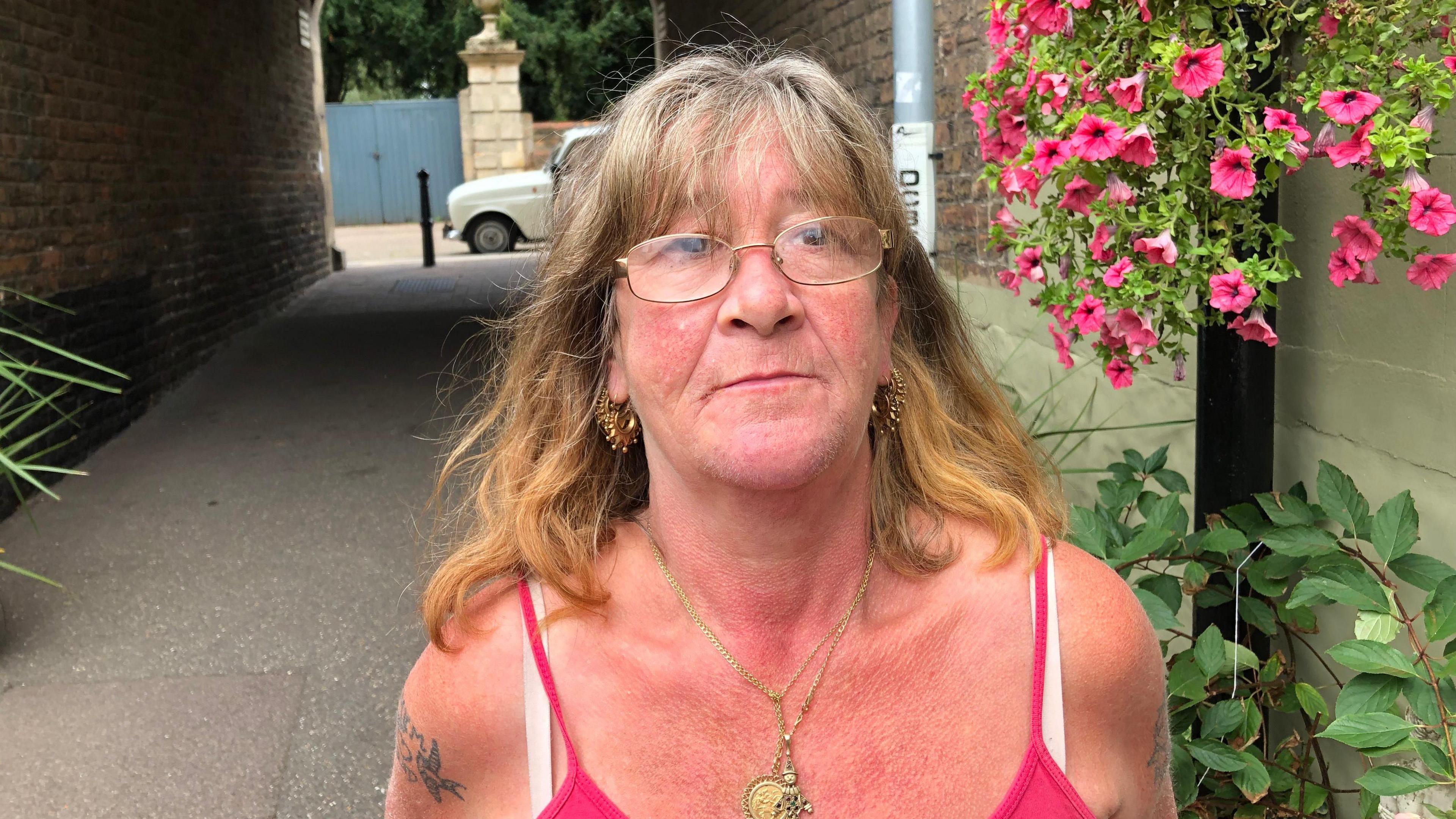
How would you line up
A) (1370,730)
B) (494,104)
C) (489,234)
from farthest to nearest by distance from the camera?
(494,104), (489,234), (1370,730)

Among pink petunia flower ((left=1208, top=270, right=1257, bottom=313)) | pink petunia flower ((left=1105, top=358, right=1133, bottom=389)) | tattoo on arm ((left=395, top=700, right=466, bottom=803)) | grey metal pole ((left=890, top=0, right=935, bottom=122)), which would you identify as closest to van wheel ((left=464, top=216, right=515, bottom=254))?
grey metal pole ((left=890, top=0, right=935, bottom=122))

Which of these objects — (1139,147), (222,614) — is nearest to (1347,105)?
(1139,147)

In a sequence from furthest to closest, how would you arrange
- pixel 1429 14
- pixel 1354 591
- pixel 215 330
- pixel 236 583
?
pixel 215 330, pixel 236 583, pixel 1354 591, pixel 1429 14

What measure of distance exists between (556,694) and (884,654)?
1.38 ft

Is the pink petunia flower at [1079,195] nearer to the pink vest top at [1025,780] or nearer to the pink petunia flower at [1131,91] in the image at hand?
the pink petunia flower at [1131,91]

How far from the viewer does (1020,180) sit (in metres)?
2.18

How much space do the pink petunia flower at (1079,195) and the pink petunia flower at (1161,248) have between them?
0.11 m

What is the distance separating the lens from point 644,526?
70.4 inches

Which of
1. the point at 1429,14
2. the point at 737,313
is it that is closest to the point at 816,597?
the point at 737,313

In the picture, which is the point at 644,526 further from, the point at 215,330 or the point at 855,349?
the point at 215,330

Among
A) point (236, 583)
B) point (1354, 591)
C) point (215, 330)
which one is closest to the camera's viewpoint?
point (1354, 591)

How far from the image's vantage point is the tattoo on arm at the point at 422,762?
5.38 feet

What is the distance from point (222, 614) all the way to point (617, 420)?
310 cm

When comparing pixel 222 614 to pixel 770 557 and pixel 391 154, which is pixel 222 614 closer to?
pixel 770 557
